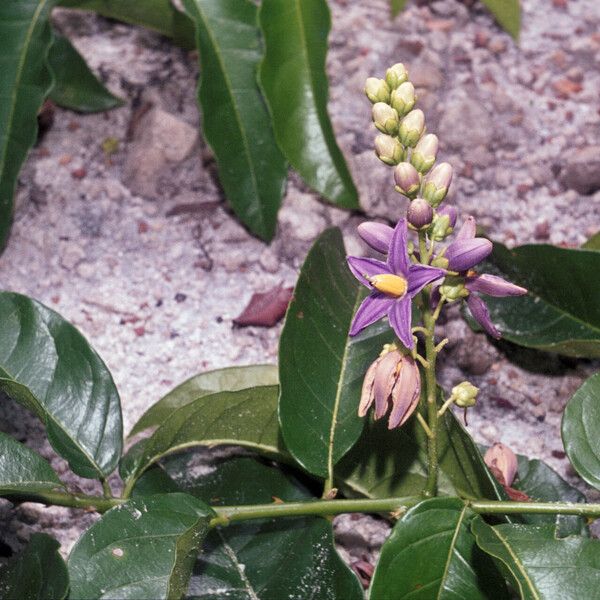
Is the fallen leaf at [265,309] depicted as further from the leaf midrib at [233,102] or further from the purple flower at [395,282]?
the purple flower at [395,282]

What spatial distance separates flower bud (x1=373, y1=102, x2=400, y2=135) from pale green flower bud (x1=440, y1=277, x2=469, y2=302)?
8.4 inches

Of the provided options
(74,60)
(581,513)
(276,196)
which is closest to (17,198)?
(74,60)

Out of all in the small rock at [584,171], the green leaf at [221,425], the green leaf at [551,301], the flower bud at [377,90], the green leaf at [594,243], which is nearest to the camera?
the flower bud at [377,90]

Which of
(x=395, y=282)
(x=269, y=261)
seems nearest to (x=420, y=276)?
(x=395, y=282)

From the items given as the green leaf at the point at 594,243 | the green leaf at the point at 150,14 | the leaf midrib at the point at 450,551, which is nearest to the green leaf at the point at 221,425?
the leaf midrib at the point at 450,551

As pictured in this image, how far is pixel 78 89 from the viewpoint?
7.22 ft

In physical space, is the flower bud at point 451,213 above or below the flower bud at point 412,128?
below

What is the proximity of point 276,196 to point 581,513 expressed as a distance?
91 centimetres

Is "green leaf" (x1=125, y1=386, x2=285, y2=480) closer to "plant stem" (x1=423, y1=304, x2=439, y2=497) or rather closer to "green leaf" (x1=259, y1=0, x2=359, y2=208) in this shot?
"plant stem" (x1=423, y1=304, x2=439, y2=497)

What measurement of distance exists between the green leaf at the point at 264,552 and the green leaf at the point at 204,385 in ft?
0.37

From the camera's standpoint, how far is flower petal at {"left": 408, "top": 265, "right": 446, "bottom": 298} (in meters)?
1.18

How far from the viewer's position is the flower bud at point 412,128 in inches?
49.5

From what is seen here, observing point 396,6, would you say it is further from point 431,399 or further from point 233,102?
point 431,399

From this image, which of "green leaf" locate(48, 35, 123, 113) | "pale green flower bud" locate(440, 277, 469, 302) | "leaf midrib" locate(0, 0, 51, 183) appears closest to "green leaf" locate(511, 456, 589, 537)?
"pale green flower bud" locate(440, 277, 469, 302)
